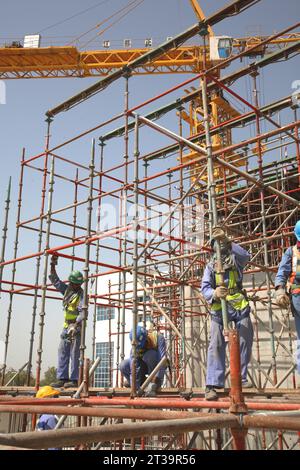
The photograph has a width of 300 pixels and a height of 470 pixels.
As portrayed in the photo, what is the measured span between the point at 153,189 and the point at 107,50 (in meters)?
18.0

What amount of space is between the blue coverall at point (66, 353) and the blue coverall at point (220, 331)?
9.62ft

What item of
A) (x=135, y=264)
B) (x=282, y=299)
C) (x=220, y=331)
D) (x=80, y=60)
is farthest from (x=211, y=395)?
(x=80, y=60)

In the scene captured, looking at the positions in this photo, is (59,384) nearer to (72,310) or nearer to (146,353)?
(72,310)

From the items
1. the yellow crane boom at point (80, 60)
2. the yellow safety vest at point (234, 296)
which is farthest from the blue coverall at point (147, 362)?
the yellow crane boom at point (80, 60)

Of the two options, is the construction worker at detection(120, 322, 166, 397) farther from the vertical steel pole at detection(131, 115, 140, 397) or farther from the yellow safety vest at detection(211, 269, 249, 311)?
the yellow safety vest at detection(211, 269, 249, 311)

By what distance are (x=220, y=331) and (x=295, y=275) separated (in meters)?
1.21

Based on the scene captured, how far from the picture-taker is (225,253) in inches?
220

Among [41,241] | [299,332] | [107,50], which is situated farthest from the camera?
[107,50]

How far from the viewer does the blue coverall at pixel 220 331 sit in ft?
16.4

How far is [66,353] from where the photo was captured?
25.9ft

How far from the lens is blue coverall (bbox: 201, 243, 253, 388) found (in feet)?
16.4

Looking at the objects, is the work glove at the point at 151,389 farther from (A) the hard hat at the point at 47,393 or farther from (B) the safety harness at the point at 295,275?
(B) the safety harness at the point at 295,275
